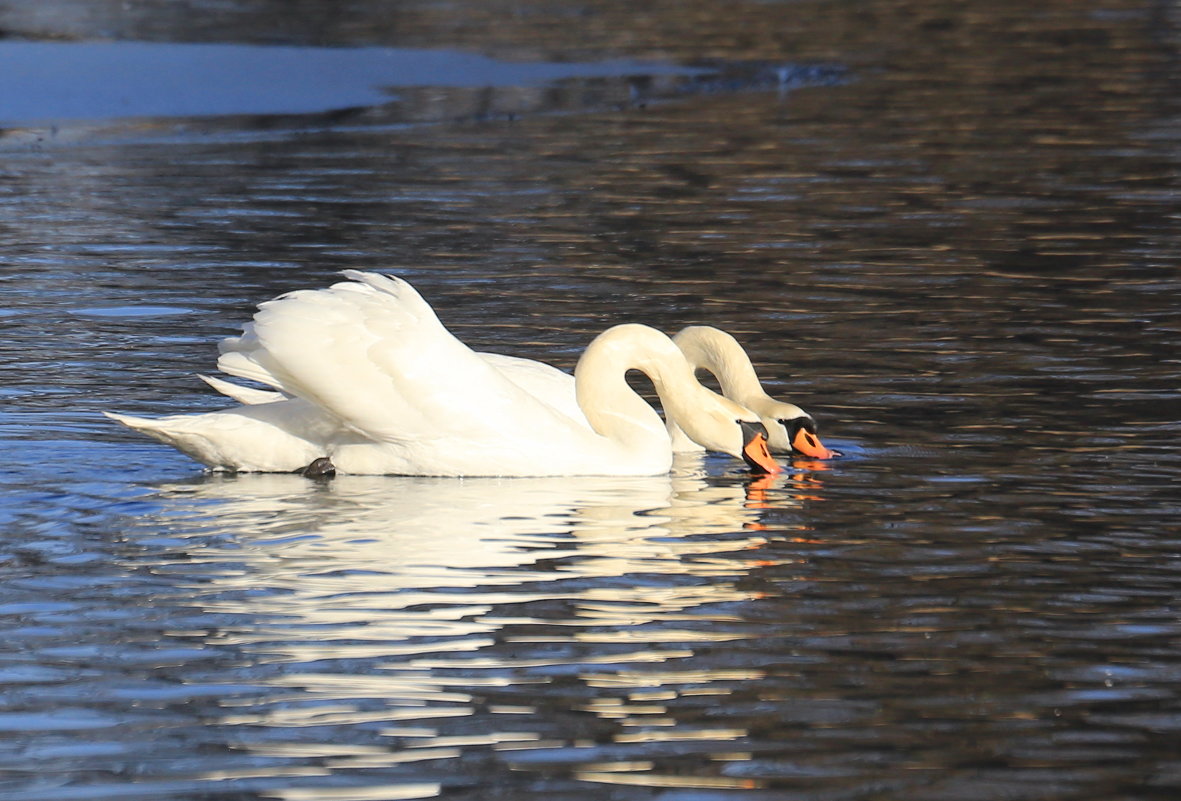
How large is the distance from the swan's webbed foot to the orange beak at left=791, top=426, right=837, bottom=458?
83.3 inches

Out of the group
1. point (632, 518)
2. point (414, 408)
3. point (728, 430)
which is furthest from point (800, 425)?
point (414, 408)

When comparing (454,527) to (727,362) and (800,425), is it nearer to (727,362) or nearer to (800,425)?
(800,425)

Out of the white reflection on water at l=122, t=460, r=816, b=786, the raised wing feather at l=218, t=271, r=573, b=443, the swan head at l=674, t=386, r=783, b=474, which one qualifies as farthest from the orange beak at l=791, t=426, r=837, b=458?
the raised wing feather at l=218, t=271, r=573, b=443

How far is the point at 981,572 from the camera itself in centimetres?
770

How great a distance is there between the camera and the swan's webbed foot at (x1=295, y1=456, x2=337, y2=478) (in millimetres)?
9742

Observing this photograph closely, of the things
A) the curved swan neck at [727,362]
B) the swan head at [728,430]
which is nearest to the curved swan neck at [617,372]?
the swan head at [728,430]

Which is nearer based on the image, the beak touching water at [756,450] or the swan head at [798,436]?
the beak touching water at [756,450]

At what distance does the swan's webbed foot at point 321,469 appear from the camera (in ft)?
32.0

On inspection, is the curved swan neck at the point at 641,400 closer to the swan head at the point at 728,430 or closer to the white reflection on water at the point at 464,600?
the swan head at the point at 728,430

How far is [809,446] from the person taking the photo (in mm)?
9898

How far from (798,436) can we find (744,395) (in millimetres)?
643

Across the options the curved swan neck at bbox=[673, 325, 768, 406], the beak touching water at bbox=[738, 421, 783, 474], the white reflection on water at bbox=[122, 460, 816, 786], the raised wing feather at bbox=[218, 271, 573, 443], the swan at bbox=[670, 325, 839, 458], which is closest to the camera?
the white reflection on water at bbox=[122, 460, 816, 786]

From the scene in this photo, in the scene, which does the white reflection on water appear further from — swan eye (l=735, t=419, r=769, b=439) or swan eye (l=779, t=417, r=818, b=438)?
swan eye (l=779, t=417, r=818, b=438)

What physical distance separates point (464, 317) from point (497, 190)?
6.02m
